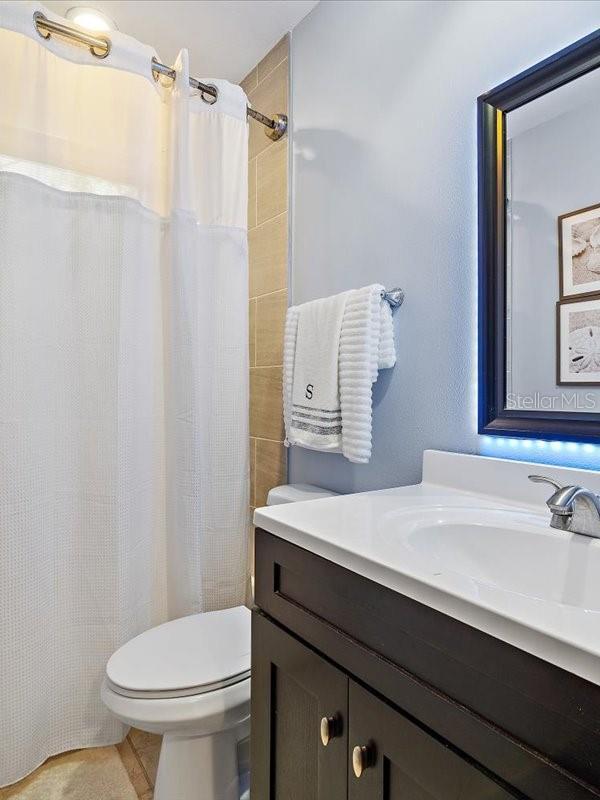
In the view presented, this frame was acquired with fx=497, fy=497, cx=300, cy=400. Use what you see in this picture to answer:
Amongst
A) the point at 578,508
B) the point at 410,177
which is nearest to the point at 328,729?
the point at 578,508

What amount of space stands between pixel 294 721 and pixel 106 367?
40.8 inches

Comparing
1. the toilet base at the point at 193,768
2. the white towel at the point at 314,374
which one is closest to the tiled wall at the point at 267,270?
the white towel at the point at 314,374

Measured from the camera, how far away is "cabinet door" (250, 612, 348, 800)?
745 millimetres

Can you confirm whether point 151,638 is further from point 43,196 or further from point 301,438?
point 43,196

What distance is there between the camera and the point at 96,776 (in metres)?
1.38

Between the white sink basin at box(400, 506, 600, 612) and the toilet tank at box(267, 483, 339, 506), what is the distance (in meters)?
0.60

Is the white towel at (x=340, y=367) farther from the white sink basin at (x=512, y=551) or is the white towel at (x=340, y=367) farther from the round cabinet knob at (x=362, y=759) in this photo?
the round cabinet knob at (x=362, y=759)

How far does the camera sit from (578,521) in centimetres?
85

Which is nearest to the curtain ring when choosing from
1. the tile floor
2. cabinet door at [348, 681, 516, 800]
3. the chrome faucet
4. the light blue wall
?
the light blue wall

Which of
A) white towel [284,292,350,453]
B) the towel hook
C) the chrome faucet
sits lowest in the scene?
the chrome faucet

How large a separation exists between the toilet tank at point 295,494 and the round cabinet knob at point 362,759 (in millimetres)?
846

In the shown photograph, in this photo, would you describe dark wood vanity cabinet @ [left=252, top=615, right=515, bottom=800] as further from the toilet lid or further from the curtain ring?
the curtain ring

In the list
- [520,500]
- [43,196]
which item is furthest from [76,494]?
[520,500]

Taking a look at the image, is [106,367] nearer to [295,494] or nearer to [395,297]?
[295,494]
